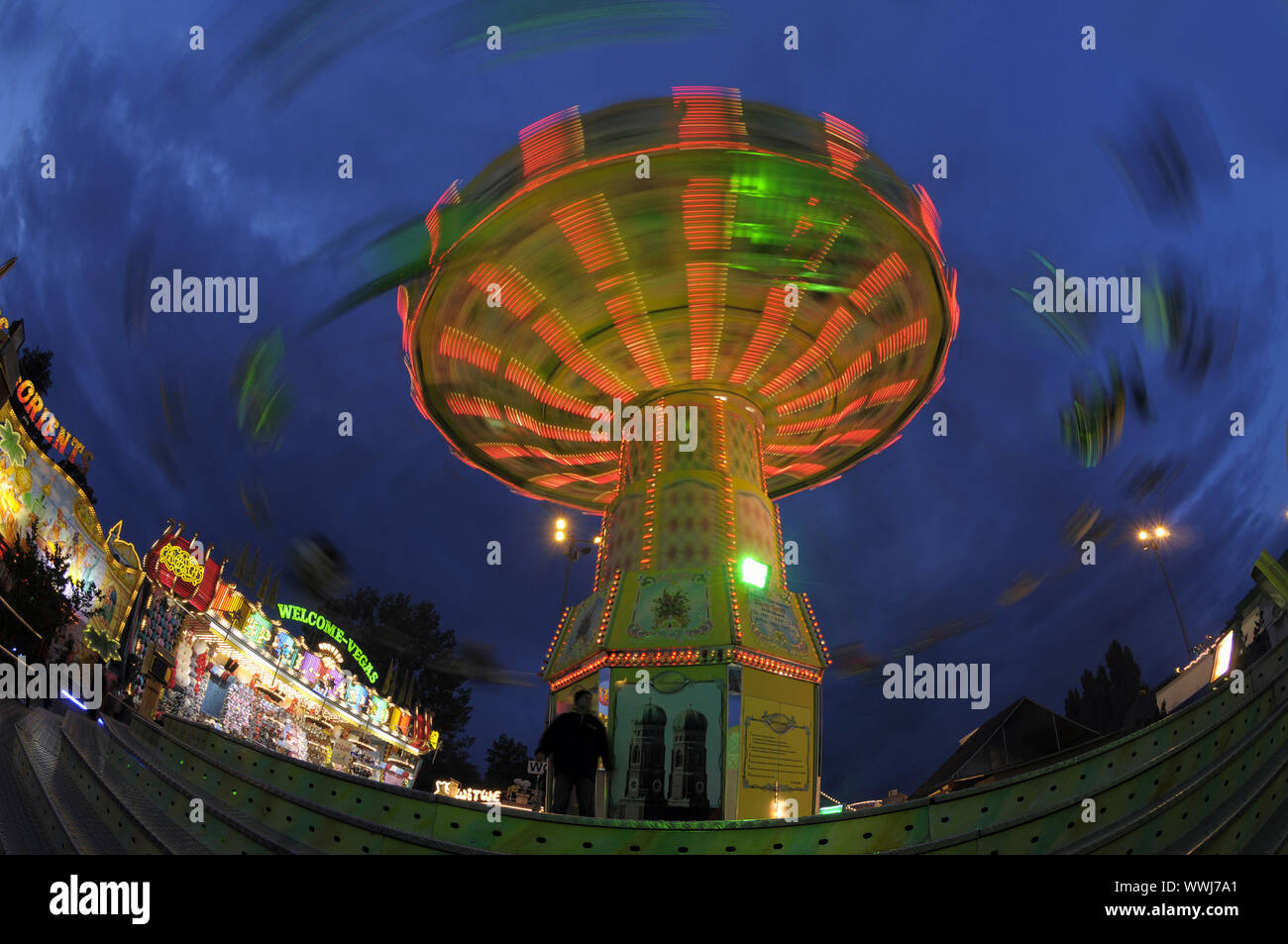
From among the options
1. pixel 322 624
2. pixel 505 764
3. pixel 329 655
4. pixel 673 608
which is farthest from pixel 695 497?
pixel 505 764

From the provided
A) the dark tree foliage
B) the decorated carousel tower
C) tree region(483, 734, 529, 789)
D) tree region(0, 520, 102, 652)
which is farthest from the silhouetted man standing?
tree region(483, 734, 529, 789)

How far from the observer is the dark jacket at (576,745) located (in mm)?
8500

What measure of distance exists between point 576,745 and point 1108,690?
5664cm

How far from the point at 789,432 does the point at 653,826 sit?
17087 mm

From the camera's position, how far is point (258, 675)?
36438 millimetres

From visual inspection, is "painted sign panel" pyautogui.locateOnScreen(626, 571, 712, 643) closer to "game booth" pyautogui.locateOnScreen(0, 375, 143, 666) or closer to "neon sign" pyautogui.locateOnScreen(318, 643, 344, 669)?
"game booth" pyautogui.locateOnScreen(0, 375, 143, 666)

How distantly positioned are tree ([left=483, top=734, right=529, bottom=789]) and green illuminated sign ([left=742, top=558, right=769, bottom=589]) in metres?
50.0

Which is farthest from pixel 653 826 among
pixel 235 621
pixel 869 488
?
pixel 869 488

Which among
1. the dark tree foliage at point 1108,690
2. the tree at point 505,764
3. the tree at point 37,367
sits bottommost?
the tree at point 505,764

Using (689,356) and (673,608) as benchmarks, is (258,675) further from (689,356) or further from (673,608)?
(689,356)

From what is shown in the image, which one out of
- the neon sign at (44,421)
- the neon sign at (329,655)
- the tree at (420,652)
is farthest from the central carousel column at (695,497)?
the tree at (420,652)

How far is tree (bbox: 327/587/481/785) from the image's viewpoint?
5847 centimetres

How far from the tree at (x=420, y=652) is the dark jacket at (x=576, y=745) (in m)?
52.7

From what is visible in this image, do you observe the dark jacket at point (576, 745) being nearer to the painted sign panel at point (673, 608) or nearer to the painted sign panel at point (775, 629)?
the painted sign panel at point (673, 608)
